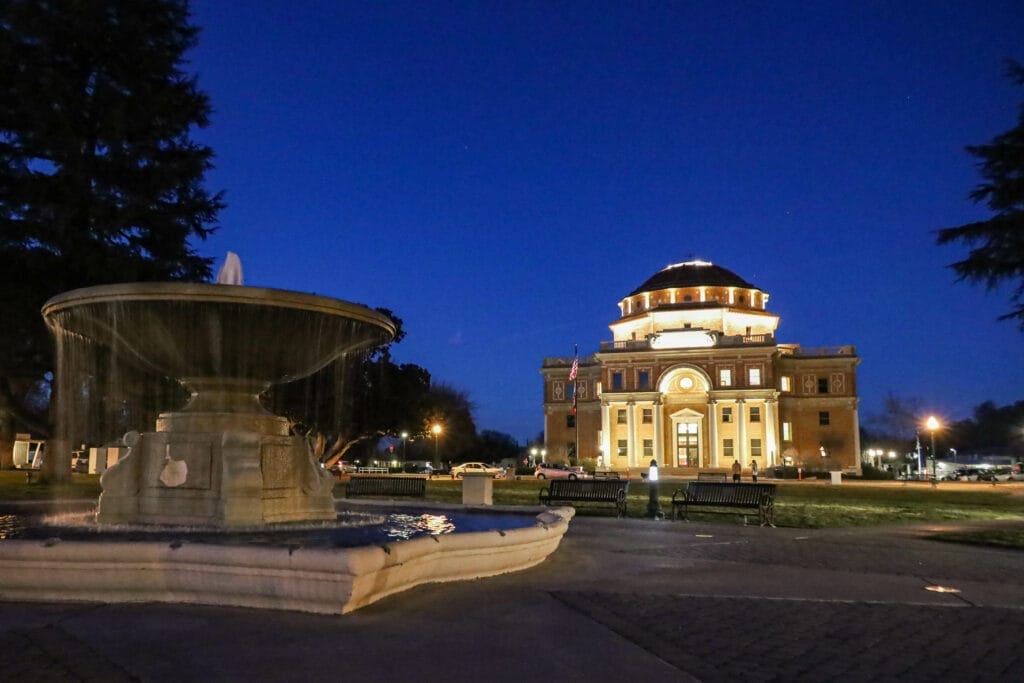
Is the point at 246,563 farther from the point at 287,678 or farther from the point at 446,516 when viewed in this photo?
the point at 446,516

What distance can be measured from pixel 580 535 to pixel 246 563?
8077 mm

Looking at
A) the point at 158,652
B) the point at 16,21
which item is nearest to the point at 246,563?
the point at 158,652

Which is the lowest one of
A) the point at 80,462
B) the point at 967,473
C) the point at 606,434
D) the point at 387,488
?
the point at 967,473

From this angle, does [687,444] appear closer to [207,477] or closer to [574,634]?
[207,477]

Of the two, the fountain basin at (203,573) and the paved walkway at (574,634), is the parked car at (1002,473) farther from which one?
the fountain basin at (203,573)

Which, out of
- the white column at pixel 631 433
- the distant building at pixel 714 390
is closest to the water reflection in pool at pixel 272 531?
the distant building at pixel 714 390

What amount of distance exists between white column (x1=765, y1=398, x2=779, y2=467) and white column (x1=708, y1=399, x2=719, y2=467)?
14.6 feet

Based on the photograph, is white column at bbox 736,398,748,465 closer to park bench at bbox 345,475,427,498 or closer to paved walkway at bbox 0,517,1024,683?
park bench at bbox 345,475,427,498

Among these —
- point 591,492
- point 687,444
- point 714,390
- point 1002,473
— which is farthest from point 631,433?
point 591,492

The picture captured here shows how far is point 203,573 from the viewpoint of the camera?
6.09 m

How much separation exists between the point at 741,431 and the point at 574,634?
72407 millimetres

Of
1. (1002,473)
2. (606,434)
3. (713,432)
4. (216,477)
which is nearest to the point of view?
(216,477)

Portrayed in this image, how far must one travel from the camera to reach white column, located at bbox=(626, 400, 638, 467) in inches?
3056

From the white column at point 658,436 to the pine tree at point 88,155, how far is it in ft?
191
